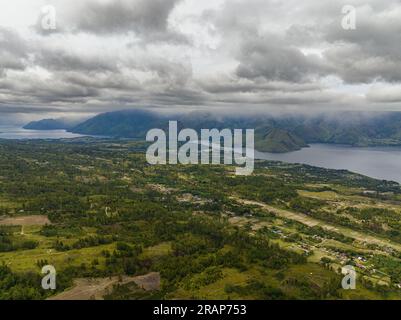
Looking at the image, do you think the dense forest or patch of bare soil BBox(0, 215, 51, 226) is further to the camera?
patch of bare soil BBox(0, 215, 51, 226)

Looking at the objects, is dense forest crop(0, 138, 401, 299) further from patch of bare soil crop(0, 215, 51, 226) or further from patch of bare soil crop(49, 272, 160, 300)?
patch of bare soil crop(49, 272, 160, 300)

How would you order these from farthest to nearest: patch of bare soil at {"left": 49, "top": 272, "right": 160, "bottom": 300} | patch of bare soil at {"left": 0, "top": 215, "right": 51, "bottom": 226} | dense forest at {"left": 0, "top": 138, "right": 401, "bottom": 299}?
patch of bare soil at {"left": 0, "top": 215, "right": 51, "bottom": 226}, dense forest at {"left": 0, "top": 138, "right": 401, "bottom": 299}, patch of bare soil at {"left": 49, "top": 272, "right": 160, "bottom": 300}

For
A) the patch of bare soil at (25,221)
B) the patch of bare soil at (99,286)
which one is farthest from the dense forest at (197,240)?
the patch of bare soil at (99,286)

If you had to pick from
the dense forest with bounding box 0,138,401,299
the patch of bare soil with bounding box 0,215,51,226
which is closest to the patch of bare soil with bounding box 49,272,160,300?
the dense forest with bounding box 0,138,401,299

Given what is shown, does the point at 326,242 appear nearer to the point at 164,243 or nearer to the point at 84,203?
the point at 164,243

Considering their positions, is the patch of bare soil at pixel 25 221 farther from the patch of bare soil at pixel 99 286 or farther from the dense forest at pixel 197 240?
the patch of bare soil at pixel 99 286

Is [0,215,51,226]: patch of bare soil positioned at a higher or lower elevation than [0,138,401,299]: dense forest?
higher

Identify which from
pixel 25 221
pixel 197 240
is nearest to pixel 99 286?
pixel 197 240
